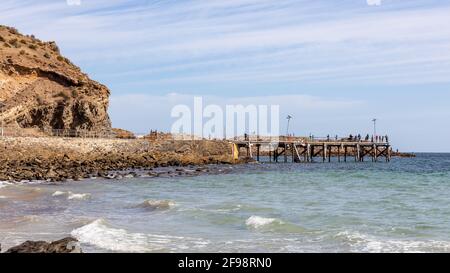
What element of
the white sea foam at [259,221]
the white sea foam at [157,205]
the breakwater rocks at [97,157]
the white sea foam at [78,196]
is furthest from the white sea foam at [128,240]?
the breakwater rocks at [97,157]

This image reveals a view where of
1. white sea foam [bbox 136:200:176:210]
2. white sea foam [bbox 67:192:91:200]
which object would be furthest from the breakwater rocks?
white sea foam [bbox 136:200:176:210]

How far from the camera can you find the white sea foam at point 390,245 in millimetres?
13094

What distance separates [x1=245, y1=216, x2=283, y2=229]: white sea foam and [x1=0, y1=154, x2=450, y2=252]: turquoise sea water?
27mm

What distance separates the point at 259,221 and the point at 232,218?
4.73 ft

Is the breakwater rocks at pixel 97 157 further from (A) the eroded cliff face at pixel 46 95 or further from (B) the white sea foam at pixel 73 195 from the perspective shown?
(B) the white sea foam at pixel 73 195

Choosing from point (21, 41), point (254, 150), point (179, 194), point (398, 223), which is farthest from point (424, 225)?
point (254, 150)

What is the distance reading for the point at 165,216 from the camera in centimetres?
1906

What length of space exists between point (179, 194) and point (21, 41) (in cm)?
4770

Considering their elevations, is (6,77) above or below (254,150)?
above

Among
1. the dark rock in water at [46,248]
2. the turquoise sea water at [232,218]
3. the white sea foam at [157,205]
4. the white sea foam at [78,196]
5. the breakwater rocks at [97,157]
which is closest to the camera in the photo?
the dark rock in water at [46,248]

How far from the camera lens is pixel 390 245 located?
535 inches

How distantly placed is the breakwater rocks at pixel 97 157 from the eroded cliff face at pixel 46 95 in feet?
16.8
